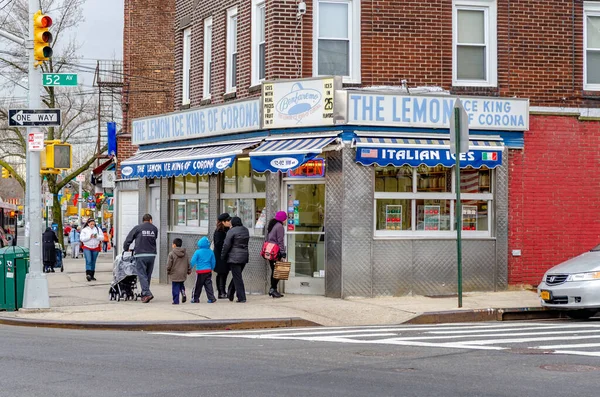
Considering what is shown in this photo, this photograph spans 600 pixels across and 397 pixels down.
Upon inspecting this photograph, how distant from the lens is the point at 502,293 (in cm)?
1864

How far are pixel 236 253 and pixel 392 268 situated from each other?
10.1 feet

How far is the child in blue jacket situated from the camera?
17.5 m

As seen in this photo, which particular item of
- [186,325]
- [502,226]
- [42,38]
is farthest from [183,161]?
[502,226]

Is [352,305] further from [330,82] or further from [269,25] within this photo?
[269,25]

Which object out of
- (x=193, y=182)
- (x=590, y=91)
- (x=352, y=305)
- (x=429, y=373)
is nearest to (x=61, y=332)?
(x=352, y=305)

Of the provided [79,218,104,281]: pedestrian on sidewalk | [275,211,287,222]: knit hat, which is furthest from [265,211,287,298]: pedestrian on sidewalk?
[79,218,104,281]: pedestrian on sidewalk

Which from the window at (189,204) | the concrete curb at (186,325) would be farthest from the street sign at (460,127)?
the window at (189,204)

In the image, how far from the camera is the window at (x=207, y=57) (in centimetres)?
2236

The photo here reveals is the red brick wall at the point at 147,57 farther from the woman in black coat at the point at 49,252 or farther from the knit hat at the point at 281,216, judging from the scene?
the knit hat at the point at 281,216

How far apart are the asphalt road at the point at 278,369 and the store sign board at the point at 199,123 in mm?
7571

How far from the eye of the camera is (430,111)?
18.4 metres

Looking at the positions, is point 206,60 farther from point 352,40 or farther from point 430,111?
point 430,111

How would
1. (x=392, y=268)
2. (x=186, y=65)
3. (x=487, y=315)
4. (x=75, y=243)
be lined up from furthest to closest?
(x=75, y=243) < (x=186, y=65) < (x=392, y=268) < (x=487, y=315)

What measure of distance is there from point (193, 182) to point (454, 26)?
736cm
